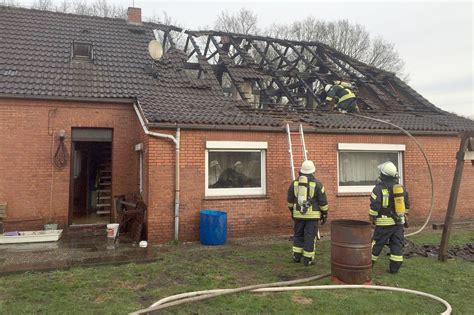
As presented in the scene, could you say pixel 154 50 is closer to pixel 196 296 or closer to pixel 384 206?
pixel 384 206

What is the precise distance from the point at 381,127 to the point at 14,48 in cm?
1076

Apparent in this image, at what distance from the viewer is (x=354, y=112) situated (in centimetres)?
1207

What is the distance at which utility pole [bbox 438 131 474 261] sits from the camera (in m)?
7.23

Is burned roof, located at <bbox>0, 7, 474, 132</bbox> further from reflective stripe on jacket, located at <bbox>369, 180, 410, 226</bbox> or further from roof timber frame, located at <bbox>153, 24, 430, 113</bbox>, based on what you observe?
reflective stripe on jacket, located at <bbox>369, 180, 410, 226</bbox>

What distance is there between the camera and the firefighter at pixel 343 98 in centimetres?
1200

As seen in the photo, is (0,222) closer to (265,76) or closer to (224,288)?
(224,288)

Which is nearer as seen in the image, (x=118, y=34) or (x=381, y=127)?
(x=381, y=127)

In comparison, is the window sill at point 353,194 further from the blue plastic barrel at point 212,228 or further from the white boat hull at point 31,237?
the white boat hull at point 31,237

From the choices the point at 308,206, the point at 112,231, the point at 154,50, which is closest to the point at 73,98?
the point at 154,50

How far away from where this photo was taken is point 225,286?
556 cm

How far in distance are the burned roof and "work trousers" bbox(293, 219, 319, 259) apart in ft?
10.7

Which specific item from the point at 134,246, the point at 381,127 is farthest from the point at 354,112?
the point at 134,246

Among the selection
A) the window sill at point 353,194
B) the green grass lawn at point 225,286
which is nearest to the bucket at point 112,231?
the green grass lawn at point 225,286

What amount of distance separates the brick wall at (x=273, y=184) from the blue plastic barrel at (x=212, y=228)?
367 millimetres
